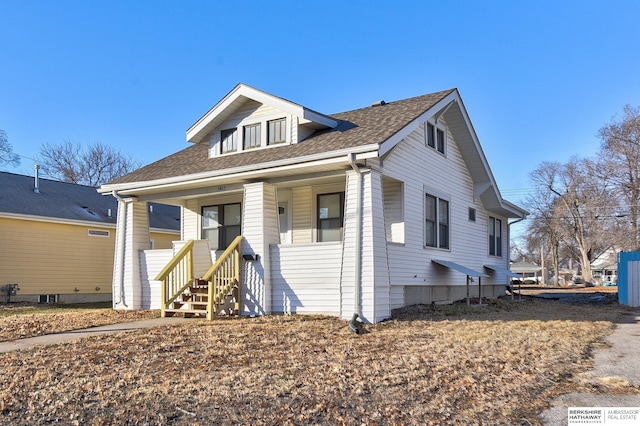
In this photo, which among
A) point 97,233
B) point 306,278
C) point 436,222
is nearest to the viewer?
point 306,278

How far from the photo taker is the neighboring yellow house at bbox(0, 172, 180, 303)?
60.8 feet

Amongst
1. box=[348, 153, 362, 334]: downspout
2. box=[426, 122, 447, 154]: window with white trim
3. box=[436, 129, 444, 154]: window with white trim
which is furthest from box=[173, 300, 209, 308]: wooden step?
box=[436, 129, 444, 154]: window with white trim

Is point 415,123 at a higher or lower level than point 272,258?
Answer: higher

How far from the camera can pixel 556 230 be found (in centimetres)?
5019

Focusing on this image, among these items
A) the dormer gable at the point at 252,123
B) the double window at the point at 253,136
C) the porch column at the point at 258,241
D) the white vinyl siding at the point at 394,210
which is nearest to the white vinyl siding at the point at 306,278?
the porch column at the point at 258,241

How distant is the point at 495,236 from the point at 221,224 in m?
10.2

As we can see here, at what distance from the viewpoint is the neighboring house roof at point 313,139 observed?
11.4 meters

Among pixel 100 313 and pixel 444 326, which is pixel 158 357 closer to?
pixel 444 326

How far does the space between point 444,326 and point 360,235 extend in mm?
2354

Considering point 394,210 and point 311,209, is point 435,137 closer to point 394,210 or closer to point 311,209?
point 394,210

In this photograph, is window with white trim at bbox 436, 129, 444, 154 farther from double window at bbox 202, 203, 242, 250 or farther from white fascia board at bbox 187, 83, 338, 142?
double window at bbox 202, 203, 242, 250

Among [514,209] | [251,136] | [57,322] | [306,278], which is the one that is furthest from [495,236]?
[57,322]

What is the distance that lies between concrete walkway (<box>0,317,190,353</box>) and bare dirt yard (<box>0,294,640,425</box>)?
563 mm

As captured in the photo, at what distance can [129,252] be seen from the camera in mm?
14438
